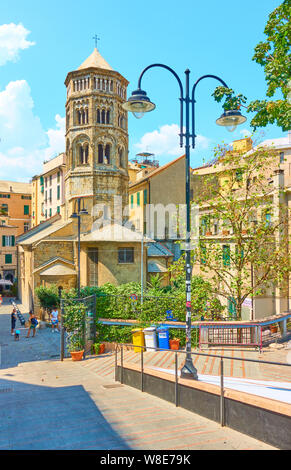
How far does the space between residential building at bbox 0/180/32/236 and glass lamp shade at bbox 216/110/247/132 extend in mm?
63188

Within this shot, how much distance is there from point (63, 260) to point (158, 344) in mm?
18225

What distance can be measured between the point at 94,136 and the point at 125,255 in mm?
12031

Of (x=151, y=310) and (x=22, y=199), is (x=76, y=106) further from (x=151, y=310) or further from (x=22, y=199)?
(x=22, y=199)

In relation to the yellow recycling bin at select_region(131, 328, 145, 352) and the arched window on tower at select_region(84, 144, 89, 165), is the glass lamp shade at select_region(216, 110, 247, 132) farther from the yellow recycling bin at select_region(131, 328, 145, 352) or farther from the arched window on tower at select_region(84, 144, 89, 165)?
the arched window on tower at select_region(84, 144, 89, 165)

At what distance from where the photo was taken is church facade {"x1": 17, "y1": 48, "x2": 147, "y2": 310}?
3114 cm

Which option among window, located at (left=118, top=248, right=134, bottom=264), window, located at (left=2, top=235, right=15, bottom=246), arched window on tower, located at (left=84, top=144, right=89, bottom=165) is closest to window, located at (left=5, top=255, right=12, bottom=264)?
window, located at (left=2, top=235, right=15, bottom=246)

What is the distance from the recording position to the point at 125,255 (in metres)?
30.3

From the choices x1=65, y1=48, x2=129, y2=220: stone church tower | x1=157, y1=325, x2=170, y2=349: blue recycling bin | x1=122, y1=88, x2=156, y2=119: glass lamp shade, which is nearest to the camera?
x1=122, y1=88, x2=156, y2=119: glass lamp shade

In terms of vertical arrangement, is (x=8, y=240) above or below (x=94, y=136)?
below

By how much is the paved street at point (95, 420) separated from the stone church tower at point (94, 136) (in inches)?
920

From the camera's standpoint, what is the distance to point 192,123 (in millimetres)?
9438

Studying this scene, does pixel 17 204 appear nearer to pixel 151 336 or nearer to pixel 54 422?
pixel 151 336

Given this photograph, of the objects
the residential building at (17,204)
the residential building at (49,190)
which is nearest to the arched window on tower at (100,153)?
the residential building at (49,190)

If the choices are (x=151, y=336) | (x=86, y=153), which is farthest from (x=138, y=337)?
(x=86, y=153)
